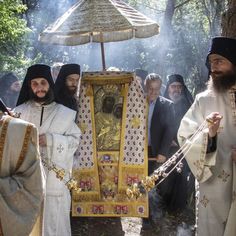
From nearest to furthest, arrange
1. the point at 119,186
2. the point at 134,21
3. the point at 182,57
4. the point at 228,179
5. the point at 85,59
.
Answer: the point at 228,179 < the point at 134,21 < the point at 119,186 < the point at 182,57 < the point at 85,59

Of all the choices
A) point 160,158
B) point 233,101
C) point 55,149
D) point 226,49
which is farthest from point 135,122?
point 226,49

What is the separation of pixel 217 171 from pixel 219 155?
135 mm

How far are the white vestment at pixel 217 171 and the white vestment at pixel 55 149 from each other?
1.27 m

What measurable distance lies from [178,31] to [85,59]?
480cm

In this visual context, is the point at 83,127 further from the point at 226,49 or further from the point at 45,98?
the point at 226,49

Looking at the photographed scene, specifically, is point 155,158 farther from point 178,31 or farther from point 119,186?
point 178,31

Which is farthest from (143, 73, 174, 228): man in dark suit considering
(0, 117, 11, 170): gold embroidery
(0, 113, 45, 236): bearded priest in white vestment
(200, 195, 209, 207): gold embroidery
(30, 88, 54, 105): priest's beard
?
(0, 117, 11, 170): gold embroidery

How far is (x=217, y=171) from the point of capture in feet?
12.5

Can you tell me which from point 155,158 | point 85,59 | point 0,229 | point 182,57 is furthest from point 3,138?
point 85,59

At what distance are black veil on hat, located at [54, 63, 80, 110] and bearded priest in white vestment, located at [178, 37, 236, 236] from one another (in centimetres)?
170

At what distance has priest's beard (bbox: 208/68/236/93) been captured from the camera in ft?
12.3

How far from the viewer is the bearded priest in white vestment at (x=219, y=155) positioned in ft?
12.1

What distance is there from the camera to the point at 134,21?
4.88m

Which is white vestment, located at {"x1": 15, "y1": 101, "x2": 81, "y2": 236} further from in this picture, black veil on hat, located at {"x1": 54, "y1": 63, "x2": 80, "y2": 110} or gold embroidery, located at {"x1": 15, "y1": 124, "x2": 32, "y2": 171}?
gold embroidery, located at {"x1": 15, "y1": 124, "x2": 32, "y2": 171}
